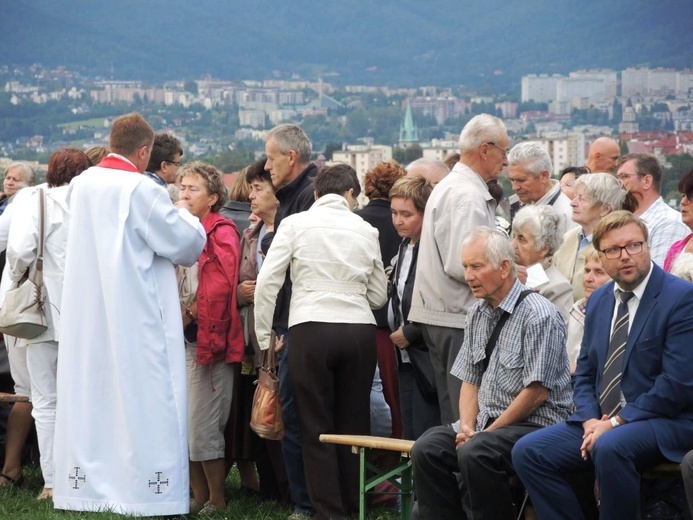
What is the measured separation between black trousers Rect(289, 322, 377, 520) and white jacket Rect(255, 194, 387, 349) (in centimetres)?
10

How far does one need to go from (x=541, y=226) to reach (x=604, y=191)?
1.77 ft

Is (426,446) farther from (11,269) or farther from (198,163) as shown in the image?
(11,269)

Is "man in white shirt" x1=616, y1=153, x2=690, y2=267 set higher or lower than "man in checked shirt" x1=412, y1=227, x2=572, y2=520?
higher

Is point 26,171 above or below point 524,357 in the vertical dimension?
above

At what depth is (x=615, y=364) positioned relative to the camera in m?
5.05

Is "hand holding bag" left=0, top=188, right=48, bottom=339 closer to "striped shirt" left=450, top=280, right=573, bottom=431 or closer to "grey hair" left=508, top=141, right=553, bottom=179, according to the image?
"striped shirt" left=450, top=280, right=573, bottom=431

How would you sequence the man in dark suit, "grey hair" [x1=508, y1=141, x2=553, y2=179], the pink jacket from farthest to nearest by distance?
1. "grey hair" [x1=508, y1=141, x2=553, y2=179]
2. the pink jacket
3. the man in dark suit

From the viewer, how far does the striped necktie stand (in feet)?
16.5

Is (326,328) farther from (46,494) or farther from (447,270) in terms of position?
(46,494)

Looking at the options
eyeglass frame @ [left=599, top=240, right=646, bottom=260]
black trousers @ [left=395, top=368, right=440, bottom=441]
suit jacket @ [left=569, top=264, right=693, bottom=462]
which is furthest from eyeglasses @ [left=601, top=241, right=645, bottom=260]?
black trousers @ [left=395, top=368, right=440, bottom=441]

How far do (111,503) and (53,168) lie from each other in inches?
89.8

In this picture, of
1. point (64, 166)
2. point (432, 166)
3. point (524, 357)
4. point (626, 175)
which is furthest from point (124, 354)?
point (626, 175)

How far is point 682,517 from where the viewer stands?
4957 millimetres

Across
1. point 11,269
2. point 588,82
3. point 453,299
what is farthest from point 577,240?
point 588,82
